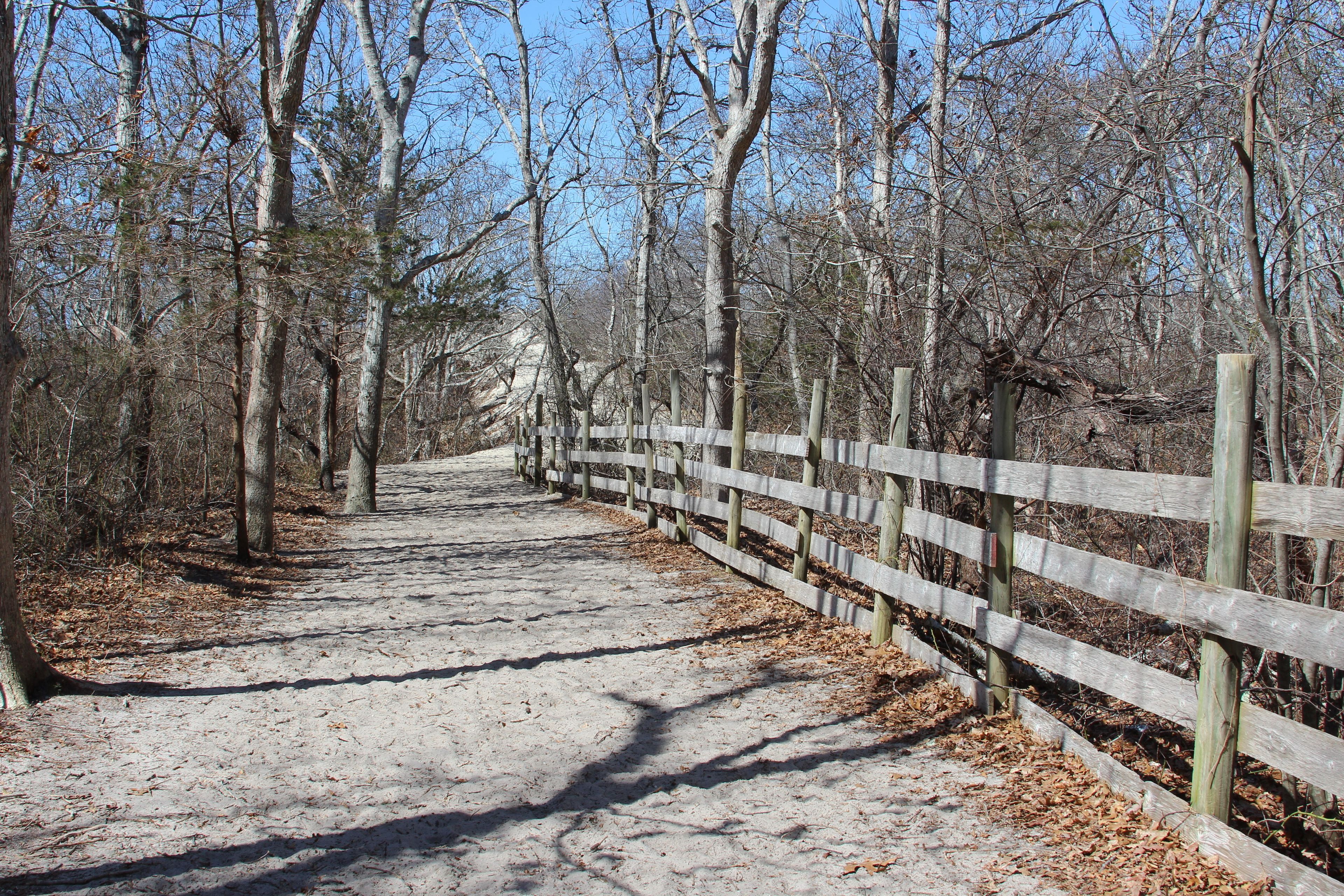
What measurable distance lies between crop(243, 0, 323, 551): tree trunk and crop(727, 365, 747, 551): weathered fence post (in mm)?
4178

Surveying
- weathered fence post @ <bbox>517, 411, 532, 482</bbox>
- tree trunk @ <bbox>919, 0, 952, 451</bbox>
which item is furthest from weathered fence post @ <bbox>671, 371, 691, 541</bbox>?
weathered fence post @ <bbox>517, 411, 532, 482</bbox>

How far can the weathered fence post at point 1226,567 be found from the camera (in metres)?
3.10

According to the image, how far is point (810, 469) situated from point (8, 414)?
16.2 feet

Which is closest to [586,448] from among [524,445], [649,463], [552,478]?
[552,478]

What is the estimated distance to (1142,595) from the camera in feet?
11.4

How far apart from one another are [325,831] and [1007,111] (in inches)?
A: 257

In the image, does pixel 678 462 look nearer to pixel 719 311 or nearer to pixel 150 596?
pixel 719 311

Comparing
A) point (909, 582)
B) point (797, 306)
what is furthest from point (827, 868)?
point (797, 306)

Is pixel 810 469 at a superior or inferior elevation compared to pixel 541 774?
superior

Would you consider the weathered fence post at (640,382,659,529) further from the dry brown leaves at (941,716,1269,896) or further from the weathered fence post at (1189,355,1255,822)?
the weathered fence post at (1189,355,1255,822)

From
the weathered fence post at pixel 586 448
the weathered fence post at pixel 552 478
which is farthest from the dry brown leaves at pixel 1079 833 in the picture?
the weathered fence post at pixel 552 478

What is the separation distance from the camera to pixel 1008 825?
359 cm

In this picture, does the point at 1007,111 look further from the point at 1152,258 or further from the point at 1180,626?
the point at 1180,626

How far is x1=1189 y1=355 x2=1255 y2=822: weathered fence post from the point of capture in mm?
3096
